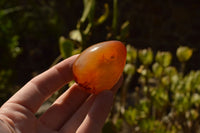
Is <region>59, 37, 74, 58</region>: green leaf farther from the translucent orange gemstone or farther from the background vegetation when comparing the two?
→ the background vegetation

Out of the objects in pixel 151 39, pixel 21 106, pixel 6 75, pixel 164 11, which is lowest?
pixel 151 39

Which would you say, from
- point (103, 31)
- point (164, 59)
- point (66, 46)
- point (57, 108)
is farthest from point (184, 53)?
point (103, 31)

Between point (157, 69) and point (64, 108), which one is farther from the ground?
point (64, 108)

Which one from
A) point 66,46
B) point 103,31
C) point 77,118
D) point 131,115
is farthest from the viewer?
point 103,31

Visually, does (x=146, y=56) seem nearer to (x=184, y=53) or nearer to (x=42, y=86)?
(x=184, y=53)

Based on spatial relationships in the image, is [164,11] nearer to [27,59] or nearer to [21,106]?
[27,59]

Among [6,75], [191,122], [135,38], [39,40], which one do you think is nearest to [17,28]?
[39,40]

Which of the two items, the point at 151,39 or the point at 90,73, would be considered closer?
the point at 90,73
